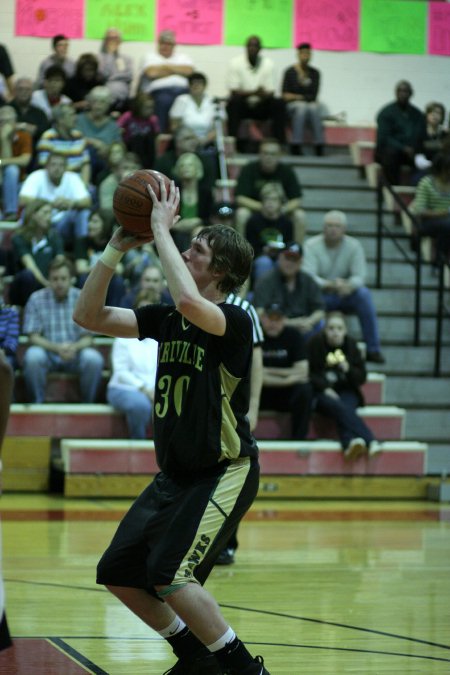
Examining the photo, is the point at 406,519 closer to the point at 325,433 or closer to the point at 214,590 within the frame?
the point at 325,433

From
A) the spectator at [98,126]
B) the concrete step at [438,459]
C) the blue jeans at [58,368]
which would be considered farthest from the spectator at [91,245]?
the concrete step at [438,459]

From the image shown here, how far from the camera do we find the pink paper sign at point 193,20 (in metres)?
15.3

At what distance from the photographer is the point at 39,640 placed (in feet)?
16.8

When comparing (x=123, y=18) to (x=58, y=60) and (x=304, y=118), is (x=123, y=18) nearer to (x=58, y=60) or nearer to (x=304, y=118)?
(x=58, y=60)

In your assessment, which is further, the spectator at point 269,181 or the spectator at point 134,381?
the spectator at point 269,181

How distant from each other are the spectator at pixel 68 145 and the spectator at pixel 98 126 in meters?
0.31

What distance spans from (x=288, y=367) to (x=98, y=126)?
3861 millimetres

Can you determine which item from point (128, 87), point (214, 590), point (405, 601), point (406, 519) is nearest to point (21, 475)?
point (406, 519)

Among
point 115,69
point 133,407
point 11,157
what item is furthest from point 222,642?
point 115,69

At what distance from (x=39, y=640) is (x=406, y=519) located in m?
4.61

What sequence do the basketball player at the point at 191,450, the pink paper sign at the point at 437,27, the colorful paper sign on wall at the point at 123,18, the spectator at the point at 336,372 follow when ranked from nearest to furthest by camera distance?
the basketball player at the point at 191,450
the spectator at the point at 336,372
the colorful paper sign on wall at the point at 123,18
the pink paper sign at the point at 437,27

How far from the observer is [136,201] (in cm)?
416

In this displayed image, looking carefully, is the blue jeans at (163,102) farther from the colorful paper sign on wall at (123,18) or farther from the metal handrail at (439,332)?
the metal handrail at (439,332)

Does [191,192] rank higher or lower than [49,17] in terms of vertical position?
lower
